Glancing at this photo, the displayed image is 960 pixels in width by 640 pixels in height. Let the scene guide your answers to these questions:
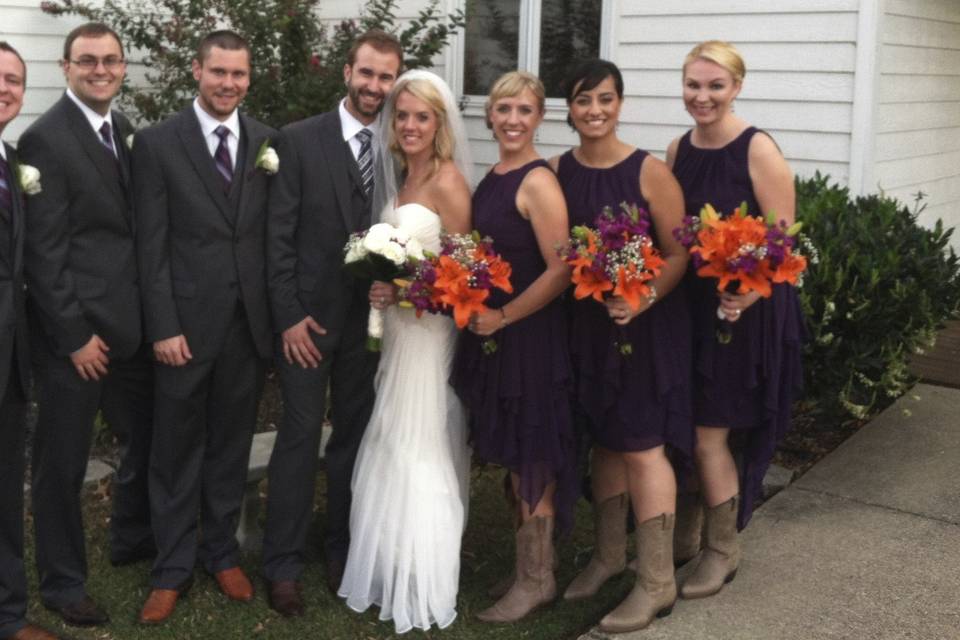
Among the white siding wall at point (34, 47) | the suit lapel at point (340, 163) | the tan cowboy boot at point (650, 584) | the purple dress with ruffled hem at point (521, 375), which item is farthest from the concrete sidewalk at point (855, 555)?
the white siding wall at point (34, 47)

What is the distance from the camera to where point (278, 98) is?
7.87m

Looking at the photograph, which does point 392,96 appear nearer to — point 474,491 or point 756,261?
point 756,261

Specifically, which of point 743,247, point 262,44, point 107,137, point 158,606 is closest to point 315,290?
point 107,137

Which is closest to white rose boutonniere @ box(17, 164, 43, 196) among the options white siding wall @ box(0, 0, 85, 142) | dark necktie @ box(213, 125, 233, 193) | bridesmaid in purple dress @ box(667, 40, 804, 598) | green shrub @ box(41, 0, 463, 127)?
dark necktie @ box(213, 125, 233, 193)

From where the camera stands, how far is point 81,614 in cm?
427

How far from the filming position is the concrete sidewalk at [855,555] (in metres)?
4.14

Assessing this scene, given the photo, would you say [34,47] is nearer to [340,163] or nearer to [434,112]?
[340,163]

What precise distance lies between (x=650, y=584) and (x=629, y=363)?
82cm

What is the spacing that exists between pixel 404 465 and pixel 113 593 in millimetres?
1342

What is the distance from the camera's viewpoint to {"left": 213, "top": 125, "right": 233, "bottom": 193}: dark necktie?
165 inches

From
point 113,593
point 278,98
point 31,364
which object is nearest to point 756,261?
point 31,364

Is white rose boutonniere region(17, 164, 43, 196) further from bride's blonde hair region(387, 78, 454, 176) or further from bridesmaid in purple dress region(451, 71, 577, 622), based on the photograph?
bridesmaid in purple dress region(451, 71, 577, 622)

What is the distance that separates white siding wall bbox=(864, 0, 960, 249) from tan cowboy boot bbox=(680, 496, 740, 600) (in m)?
3.74

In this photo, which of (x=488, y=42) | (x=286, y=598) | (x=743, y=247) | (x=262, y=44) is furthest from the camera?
(x=488, y=42)
